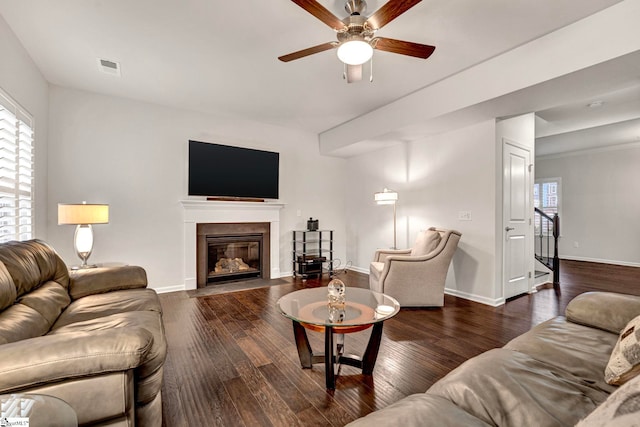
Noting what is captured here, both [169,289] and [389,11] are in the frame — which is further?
[169,289]

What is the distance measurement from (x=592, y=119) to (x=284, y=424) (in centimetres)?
591

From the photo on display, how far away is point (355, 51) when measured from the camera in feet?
6.44

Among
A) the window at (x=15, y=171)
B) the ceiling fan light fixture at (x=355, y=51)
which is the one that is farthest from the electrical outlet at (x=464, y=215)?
the window at (x=15, y=171)

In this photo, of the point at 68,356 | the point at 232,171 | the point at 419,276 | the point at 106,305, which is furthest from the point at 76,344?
the point at 232,171

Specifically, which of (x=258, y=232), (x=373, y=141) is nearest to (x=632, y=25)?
(x=373, y=141)

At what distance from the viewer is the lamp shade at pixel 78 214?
2.80m

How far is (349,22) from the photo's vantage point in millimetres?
1950

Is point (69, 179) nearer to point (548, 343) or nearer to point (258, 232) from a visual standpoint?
point (258, 232)

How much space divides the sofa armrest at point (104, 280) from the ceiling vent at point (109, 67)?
83.5 inches

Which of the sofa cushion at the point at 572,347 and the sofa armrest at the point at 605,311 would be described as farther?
the sofa armrest at the point at 605,311

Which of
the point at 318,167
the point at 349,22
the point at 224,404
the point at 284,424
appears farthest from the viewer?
the point at 318,167

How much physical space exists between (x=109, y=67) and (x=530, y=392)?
4.19 m

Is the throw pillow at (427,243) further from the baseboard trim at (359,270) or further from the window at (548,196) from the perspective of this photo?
the window at (548,196)

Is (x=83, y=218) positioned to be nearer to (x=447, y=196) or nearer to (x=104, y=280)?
(x=104, y=280)
